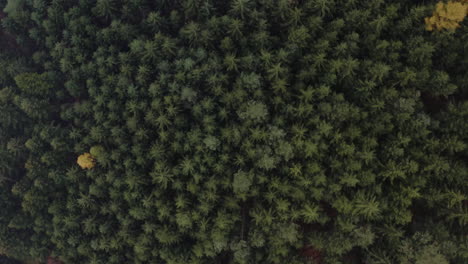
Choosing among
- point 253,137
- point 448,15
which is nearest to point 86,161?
point 253,137

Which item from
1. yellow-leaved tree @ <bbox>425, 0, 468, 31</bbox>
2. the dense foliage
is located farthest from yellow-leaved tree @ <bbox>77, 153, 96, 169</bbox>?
yellow-leaved tree @ <bbox>425, 0, 468, 31</bbox>

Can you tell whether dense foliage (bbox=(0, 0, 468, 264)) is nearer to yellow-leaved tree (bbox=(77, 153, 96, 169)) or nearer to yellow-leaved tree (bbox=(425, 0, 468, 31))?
yellow-leaved tree (bbox=(77, 153, 96, 169))

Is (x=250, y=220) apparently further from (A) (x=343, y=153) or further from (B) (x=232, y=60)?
(B) (x=232, y=60)

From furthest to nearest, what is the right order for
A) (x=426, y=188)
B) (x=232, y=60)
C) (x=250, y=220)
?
(x=250, y=220) → (x=232, y=60) → (x=426, y=188)

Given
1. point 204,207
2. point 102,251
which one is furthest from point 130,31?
point 102,251

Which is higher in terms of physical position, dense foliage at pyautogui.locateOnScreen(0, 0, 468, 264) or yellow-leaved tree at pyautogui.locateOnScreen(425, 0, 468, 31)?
yellow-leaved tree at pyautogui.locateOnScreen(425, 0, 468, 31)

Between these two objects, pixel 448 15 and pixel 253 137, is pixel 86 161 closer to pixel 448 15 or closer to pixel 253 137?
pixel 253 137

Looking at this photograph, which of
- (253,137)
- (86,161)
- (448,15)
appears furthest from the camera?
(86,161)
